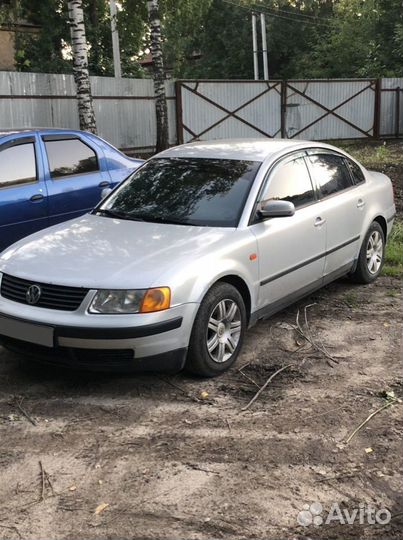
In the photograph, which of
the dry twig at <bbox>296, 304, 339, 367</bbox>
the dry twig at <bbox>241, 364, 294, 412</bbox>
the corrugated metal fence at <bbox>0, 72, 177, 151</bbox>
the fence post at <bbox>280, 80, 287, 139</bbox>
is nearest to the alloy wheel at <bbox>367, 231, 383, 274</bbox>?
the dry twig at <bbox>296, 304, 339, 367</bbox>

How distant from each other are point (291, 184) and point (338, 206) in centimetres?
62

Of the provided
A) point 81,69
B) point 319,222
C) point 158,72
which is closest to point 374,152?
point 158,72

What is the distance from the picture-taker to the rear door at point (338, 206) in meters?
5.37

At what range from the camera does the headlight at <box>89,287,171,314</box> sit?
12.3 feet

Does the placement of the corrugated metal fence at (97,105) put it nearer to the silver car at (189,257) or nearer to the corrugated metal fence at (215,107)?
the corrugated metal fence at (215,107)

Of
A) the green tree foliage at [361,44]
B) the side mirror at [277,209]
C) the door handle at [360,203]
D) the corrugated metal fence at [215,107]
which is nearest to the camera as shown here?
the side mirror at [277,209]

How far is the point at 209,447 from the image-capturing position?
3344 mm

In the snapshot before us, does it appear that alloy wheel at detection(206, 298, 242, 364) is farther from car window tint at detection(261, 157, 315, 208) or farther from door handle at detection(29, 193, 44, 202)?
door handle at detection(29, 193, 44, 202)

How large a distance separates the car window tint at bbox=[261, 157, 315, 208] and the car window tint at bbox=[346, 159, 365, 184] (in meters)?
0.88

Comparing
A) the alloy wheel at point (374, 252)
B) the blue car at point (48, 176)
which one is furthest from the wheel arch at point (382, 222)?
the blue car at point (48, 176)

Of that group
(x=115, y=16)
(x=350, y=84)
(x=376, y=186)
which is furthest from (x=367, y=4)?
(x=376, y=186)

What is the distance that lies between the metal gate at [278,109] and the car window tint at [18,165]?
12548mm

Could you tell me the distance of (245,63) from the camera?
4531 cm

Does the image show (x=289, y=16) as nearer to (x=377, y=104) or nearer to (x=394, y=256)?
(x=377, y=104)
